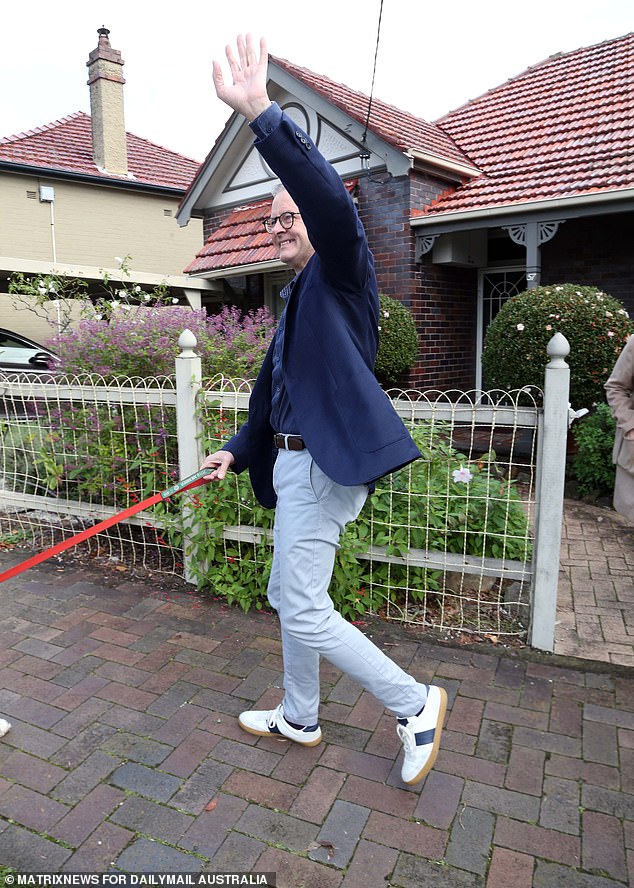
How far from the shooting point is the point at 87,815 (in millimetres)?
2166

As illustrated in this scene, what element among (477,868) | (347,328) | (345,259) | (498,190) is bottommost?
(477,868)

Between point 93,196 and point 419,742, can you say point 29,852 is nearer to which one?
point 419,742

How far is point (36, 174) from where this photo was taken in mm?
14609

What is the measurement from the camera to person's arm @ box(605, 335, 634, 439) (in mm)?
3588

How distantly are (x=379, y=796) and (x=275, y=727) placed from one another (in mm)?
502

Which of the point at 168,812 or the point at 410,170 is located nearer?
the point at 168,812

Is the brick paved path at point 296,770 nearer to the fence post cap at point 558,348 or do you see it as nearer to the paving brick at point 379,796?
the paving brick at point 379,796

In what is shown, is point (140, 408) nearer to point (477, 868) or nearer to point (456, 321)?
point (477, 868)

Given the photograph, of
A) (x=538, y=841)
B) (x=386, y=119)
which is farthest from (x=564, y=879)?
(x=386, y=119)

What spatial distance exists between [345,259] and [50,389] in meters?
3.37

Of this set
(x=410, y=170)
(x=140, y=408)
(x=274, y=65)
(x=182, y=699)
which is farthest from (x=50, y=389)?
(x=274, y=65)

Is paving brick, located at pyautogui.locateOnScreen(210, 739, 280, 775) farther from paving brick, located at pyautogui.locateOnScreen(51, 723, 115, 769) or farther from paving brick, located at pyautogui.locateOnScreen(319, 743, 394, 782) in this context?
paving brick, located at pyautogui.locateOnScreen(51, 723, 115, 769)

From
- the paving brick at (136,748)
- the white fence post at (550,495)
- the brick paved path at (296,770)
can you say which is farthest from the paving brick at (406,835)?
the white fence post at (550,495)

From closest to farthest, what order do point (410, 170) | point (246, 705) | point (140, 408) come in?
1. point (246, 705)
2. point (140, 408)
3. point (410, 170)
